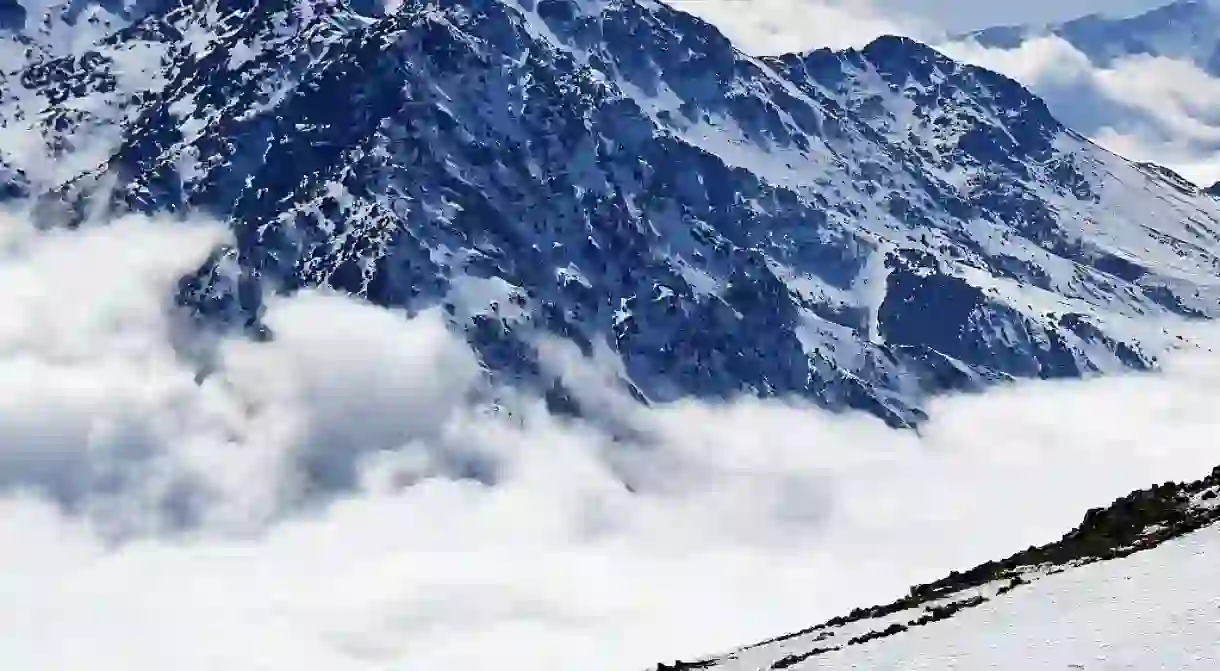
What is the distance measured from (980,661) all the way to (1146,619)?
4888mm

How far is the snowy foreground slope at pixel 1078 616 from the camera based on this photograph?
39062 mm

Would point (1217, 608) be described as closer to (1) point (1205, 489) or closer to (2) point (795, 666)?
(2) point (795, 666)

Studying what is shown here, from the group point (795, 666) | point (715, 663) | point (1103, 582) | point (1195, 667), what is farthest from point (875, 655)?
point (715, 663)

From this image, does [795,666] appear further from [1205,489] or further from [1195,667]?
[1205,489]

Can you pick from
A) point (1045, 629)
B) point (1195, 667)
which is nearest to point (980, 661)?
point (1045, 629)

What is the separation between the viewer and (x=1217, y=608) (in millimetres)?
39688

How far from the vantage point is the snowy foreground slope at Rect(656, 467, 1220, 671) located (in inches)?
1538

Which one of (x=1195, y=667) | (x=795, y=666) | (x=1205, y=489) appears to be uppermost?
(x=1205, y=489)

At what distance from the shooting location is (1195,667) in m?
36.8

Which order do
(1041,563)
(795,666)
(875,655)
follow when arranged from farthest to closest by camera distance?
(1041,563) → (795,666) → (875,655)

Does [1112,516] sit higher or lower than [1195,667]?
higher

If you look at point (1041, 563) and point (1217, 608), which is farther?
point (1041, 563)

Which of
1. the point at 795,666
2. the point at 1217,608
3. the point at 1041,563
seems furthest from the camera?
the point at 1041,563

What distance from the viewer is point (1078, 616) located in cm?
4219
